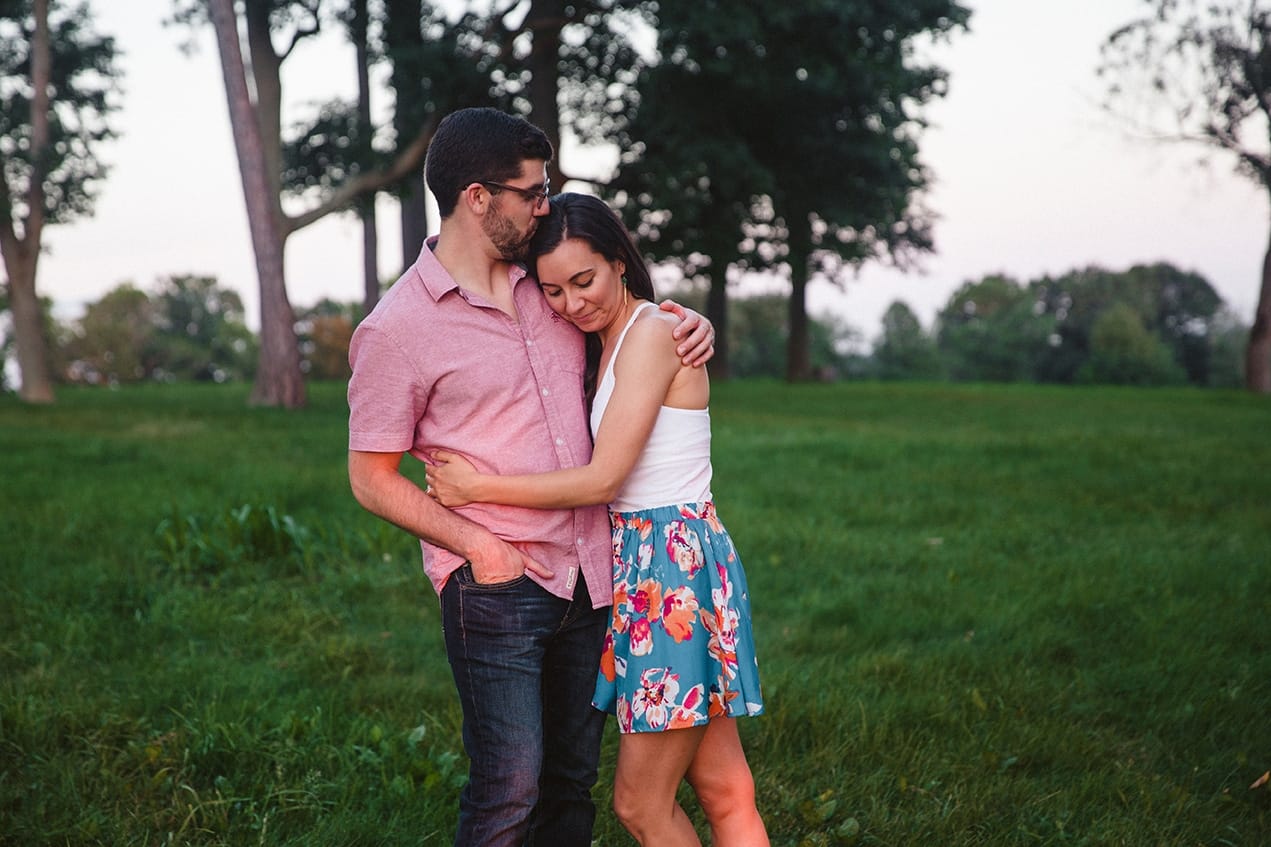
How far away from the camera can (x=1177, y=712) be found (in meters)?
4.13

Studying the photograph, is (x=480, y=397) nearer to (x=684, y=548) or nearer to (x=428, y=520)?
(x=428, y=520)

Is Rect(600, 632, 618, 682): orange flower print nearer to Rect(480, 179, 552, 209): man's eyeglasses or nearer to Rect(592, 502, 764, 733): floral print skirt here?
Rect(592, 502, 764, 733): floral print skirt

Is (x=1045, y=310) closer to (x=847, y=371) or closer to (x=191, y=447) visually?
(x=847, y=371)

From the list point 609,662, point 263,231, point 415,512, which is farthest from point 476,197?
point 263,231

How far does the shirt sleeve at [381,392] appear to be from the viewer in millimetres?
2299

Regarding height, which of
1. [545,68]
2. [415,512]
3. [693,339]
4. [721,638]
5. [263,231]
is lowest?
[721,638]

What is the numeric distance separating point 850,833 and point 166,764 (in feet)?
7.69

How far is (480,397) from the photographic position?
236 cm

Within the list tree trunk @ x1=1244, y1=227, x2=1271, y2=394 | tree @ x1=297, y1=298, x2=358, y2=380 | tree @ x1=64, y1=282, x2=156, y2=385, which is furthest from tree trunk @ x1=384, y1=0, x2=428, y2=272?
tree @ x1=64, y1=282, x2=156, y2=385

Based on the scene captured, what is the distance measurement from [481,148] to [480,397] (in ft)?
1.88

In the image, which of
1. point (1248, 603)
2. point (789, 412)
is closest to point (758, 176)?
point (789, 412)

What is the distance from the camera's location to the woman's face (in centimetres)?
243

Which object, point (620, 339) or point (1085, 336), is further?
point (1085, 336)

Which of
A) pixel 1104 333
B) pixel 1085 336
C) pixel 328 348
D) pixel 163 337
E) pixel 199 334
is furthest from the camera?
pixel 199 334
